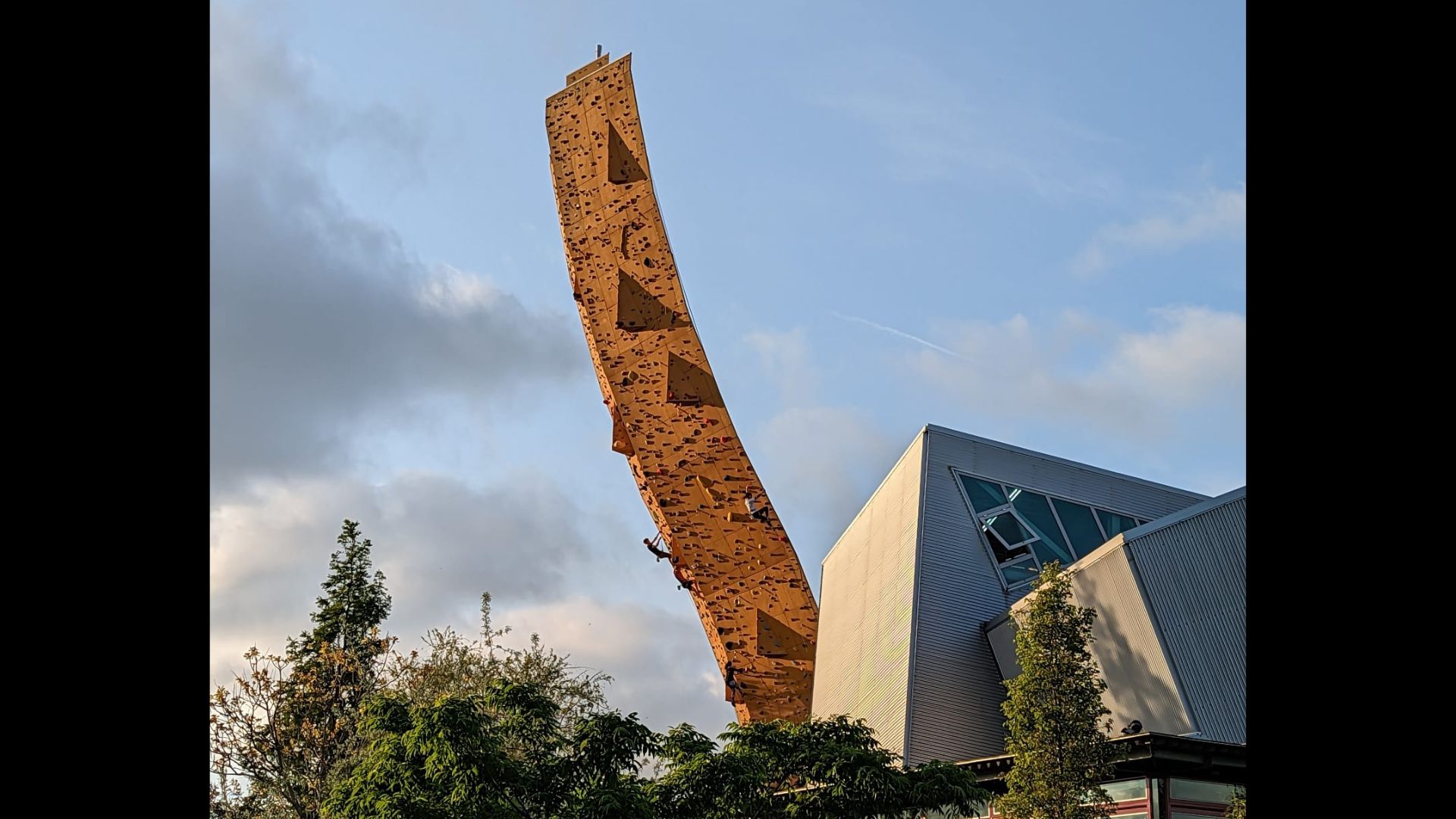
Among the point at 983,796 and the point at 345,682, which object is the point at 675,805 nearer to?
the point at 983,796

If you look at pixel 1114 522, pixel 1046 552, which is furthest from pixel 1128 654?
pixel 1114 522

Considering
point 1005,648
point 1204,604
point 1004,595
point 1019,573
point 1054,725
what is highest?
point 1019,573

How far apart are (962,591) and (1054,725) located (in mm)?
8816

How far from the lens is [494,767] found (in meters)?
15.5

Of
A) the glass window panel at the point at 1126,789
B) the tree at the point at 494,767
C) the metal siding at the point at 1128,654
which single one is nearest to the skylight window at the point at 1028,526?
the metal siding at the point at 1128,654

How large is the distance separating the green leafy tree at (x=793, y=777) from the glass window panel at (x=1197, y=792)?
2225mm

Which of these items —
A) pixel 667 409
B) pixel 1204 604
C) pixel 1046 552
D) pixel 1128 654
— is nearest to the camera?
pixel 1204 604

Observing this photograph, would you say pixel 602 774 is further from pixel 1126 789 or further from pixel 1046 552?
pixel 1046 552

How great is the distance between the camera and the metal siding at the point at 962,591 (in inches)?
934

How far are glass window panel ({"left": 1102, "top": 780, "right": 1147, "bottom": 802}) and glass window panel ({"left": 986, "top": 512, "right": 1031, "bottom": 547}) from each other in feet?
29.7

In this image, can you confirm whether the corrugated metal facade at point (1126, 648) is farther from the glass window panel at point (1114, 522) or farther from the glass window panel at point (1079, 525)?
the glass window panel at point (1114, 522)
